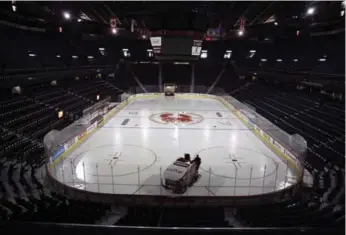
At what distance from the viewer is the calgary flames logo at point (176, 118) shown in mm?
14921

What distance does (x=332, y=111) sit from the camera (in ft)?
42.9

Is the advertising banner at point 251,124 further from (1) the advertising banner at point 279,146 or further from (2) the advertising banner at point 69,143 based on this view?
(2) the advertising banner at point 69,143

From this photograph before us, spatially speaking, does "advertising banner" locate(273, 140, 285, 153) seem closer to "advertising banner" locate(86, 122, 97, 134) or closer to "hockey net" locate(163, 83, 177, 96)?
"advertising banner" locate(86, 122, 97, 134)

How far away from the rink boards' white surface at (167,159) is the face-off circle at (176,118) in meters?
0.49

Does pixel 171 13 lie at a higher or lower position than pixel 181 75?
higher

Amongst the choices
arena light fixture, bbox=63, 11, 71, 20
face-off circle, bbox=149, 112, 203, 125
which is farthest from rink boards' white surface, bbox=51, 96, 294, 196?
arena light fixture, bbox=63, 11, 71, 20

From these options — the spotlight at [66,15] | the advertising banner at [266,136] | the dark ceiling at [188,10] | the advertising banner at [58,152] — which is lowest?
the advertising banner at [58,152]

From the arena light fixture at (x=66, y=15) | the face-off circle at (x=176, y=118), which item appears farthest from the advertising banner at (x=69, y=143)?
the arena light fixture at (x=66, y=15)

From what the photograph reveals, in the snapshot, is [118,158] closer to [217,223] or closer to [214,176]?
[214,176]

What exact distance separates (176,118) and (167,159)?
22.8 feet

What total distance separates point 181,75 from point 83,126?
2028 centimetres

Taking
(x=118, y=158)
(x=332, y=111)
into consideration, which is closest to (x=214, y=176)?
(x=118, y=158)

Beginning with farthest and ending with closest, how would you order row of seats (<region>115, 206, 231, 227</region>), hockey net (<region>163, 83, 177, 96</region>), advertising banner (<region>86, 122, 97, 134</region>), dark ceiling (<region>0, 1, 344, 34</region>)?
hockey net (<region>163, 83, 177, 96</region>) < advertising banner (<region>86, 122, 97, 134</region>) < dark ceiling (<region>0, 1, 344, 34</region>) < row of seats (<region>115, 206, 231, 227</region>)

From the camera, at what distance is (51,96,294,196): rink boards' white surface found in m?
7.14
